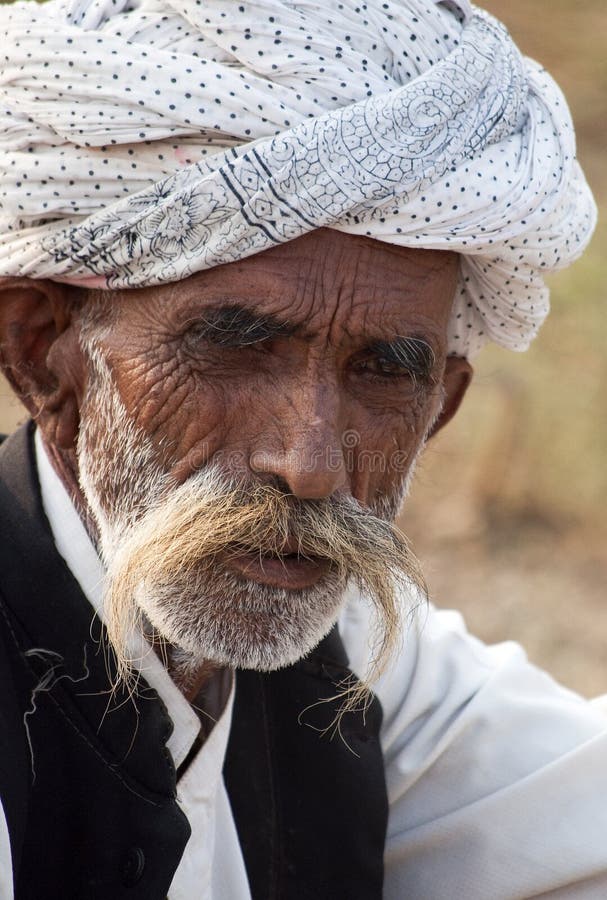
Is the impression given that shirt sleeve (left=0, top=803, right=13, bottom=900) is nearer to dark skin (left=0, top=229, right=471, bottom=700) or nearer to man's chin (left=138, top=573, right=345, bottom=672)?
man's chin (left=138, top=573, right=345, bottom=672)

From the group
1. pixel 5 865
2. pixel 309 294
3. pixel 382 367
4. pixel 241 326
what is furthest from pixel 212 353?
pixel 5 865

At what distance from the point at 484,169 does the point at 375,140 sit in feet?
0.86

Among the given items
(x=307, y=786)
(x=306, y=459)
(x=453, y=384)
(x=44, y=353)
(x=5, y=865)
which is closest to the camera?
(x=5, y=865)

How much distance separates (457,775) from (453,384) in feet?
3.16

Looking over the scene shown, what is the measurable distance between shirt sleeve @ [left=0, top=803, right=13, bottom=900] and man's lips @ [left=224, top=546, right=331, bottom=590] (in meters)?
0.63

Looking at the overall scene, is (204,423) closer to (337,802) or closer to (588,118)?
(337,802)

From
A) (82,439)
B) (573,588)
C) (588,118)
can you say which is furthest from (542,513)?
(82,439)

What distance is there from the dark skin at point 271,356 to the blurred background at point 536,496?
3607 mm

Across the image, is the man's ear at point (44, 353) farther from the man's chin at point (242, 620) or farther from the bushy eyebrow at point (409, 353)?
the bushy eyebrow at point (409, 353)

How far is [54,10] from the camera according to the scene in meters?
2.42

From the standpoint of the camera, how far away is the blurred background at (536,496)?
6082 mm

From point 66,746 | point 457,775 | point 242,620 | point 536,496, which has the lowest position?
point 536,496

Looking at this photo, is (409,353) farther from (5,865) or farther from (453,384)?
(5,865)

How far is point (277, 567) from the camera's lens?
2.29m
